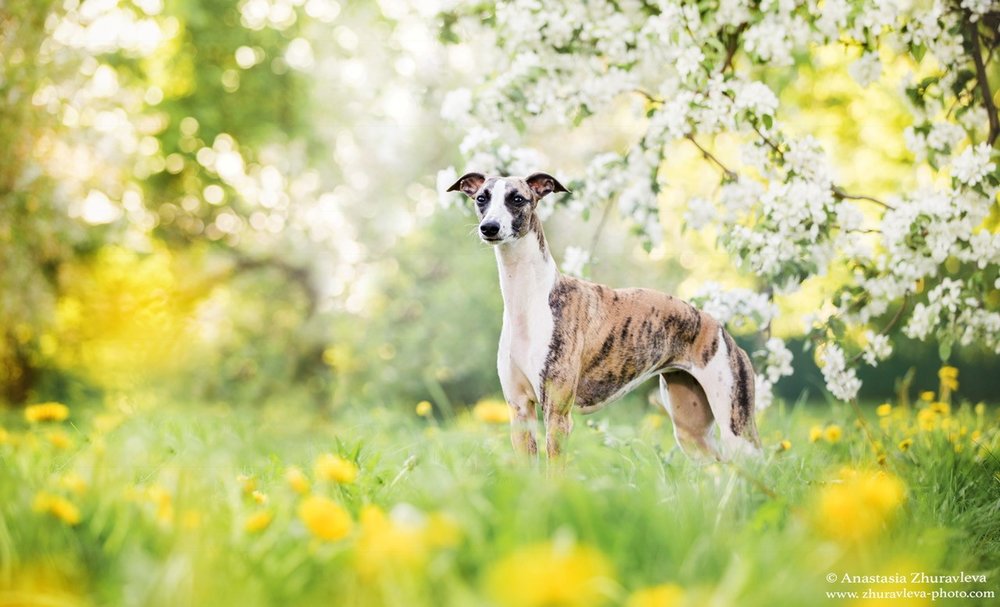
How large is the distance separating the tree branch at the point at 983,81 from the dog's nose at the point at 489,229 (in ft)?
9.62

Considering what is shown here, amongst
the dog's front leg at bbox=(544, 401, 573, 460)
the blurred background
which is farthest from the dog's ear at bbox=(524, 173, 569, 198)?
the blurred background

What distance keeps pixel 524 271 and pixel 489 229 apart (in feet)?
1.00

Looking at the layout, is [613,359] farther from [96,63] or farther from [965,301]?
[96,63]

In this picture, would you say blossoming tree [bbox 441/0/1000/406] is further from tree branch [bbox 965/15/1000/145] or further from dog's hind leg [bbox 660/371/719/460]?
dog's hind leg [bbox 660/371/719/460]

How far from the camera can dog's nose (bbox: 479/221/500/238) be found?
3.65 metres

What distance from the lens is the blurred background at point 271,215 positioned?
950 cm

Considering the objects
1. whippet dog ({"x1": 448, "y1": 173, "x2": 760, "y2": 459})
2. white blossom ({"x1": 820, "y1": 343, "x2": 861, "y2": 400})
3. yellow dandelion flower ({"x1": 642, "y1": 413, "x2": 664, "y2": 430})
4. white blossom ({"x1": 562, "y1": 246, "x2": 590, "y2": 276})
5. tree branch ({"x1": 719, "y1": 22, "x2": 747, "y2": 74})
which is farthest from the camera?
yellow dandelion flower ({"x1": 642, "y1": 413, "x2": 664, "y2": 430})

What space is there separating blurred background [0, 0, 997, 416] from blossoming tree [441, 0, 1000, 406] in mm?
4189

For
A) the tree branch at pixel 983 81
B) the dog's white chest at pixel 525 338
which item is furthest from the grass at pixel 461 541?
the tree branch at pixel 983 81

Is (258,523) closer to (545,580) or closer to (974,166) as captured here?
(545,580)

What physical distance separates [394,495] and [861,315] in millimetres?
3108

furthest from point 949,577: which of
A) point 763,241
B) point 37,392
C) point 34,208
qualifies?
point 37,392

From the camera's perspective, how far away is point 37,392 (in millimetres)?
10945

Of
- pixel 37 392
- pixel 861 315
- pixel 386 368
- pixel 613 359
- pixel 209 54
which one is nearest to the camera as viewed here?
pixel 613 359
